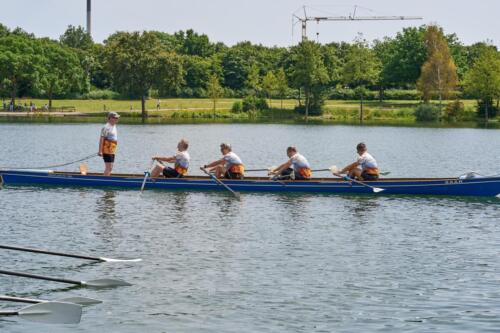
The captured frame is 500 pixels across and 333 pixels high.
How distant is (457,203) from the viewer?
110 feet

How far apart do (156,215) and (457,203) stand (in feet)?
37.8

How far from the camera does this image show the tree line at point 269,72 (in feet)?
405

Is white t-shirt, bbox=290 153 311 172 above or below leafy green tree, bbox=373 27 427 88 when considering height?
below

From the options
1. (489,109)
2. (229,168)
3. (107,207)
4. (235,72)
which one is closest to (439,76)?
(489,109)

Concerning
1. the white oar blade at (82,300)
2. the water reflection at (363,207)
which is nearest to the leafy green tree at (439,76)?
the water reflection at (363,207)

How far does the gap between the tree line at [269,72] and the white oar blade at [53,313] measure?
10755 cm

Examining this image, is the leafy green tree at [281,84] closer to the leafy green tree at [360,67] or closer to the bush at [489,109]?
the leafy green tree at [360,67]

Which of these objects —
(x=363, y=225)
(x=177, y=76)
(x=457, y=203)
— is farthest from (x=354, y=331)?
(x=177, y=76)

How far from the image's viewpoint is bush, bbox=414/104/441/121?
12219 cm

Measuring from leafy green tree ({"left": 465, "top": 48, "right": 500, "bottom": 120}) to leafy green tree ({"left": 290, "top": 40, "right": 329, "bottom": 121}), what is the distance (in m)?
20.8

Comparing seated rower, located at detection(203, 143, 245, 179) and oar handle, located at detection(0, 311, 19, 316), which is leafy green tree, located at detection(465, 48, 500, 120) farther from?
oar handle, located at detection(0, 311, 19, 316)

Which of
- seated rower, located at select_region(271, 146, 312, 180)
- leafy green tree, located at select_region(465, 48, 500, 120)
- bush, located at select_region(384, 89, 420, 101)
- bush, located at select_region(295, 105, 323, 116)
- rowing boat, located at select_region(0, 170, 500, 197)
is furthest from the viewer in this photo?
bush, located at select_region(384, 89, 420, 101)

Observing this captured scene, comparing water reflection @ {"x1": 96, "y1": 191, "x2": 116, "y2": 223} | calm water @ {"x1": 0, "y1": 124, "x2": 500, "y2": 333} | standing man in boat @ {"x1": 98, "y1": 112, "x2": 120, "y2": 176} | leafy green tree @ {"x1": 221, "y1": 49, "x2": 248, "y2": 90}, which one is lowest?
calm water @ {"x1": 0, "y1": 124, "x2": 500, "y2": 333}

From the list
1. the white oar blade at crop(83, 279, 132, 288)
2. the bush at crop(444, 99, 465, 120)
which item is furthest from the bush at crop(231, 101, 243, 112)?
the white oar blade at crop(83, 279, 132, 288)
